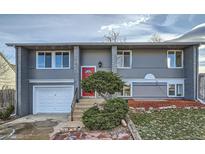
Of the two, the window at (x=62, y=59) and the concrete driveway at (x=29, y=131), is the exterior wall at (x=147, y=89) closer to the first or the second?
the window at (x=62, y=59)

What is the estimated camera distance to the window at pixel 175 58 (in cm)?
1416

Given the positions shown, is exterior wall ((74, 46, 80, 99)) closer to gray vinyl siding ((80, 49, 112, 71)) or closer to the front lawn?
gray vinyl siding ((80, 49, 112, 71))

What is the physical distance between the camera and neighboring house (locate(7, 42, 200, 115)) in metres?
13.8

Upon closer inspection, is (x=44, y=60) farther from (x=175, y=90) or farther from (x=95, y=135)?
(x=175, y=90)

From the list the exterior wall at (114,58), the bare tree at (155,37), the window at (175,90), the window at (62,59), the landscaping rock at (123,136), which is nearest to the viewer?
the landscaping rock at (123,136)

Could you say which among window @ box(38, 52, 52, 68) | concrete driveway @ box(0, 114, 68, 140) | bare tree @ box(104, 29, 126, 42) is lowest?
concrete driveway @ box(0, 114, 68, 140)

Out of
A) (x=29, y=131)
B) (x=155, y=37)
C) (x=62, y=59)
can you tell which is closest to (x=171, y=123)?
(x=29, y=131)

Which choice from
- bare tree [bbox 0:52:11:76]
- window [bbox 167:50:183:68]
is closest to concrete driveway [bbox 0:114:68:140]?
window [bbox 167:50:183:68]

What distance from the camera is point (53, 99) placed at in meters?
13.8

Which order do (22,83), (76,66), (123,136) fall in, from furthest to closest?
(22,83), (76,66), (123,136)

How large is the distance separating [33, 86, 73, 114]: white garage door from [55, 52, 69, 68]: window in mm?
1546

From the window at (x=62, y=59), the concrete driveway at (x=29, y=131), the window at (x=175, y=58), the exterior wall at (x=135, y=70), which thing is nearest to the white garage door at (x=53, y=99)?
the exterior wall at (x=135, y=70)

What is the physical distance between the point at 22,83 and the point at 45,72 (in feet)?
5.62
